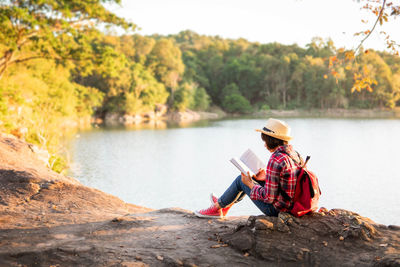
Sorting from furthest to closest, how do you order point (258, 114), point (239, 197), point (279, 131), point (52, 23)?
point (258, 114), point (52, 23), point (239, 197), point (279, 131)

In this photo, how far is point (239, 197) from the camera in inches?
148

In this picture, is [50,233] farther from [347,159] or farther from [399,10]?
[347,159]

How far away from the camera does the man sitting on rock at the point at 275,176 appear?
294 centimetres

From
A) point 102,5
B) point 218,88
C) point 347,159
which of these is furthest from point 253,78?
point 102,5

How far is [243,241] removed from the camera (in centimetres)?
304

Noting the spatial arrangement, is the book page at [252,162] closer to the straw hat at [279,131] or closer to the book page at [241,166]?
the book page at [241,166]

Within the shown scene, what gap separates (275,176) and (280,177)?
1.7 inches

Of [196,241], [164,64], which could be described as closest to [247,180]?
[196,241]

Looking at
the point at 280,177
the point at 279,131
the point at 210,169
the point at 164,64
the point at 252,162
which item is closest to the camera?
the point at 280,177

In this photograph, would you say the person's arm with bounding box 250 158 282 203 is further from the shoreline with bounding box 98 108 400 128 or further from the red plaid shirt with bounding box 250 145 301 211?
the shoreline with bounding box 98 108 400 128

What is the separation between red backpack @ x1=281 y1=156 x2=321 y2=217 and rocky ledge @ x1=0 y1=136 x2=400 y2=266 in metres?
0.11

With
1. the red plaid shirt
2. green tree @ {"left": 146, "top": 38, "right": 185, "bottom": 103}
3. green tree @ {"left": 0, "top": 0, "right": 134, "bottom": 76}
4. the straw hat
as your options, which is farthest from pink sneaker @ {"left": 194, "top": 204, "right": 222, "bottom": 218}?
green tree @ {"left": 146, "top": 38, "right": 185, "bottom": 103}

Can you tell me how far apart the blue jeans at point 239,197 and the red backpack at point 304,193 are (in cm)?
23

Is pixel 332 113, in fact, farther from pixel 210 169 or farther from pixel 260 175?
pixel 260 175
